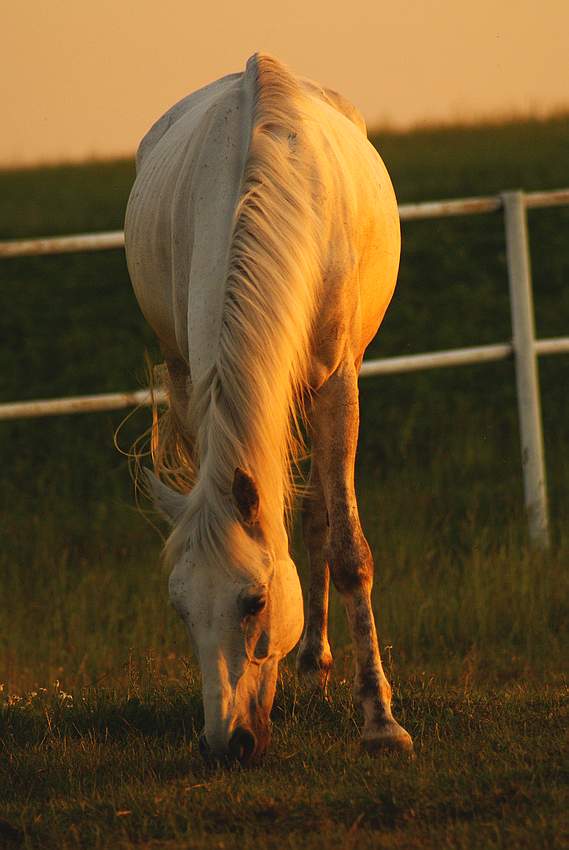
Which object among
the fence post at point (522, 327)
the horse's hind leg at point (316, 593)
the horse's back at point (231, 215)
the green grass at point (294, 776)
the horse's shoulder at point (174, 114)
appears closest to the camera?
the green grass at point (294, 776)

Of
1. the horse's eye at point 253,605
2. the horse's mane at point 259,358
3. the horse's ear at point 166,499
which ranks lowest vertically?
the horse's eye at point 253,605

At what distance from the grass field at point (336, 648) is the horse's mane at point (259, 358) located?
692mm

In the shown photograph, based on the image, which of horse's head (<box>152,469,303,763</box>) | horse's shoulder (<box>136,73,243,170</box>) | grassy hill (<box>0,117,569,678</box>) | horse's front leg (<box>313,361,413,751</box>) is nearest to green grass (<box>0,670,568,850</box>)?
horse's head (<box>152,469,303,763</box>)

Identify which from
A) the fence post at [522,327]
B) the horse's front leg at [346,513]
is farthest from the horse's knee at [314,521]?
the fence post at [522,327]

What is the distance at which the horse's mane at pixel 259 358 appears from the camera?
3.44m

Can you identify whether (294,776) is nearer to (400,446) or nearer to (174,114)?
(174,114)

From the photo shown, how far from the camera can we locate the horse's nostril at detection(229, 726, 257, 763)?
3.42 m

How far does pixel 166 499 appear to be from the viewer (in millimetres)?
3549

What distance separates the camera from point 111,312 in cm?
1436

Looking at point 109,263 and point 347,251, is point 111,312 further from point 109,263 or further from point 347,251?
point 347,251

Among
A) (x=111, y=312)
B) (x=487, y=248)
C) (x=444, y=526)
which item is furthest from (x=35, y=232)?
(x=444, y=526)

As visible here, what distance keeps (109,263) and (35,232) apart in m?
1.59

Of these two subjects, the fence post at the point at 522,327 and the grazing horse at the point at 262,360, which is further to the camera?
the fence post at the point at 522,327

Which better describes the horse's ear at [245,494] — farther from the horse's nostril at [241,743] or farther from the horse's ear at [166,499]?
the horse's nostril at [241,743]
